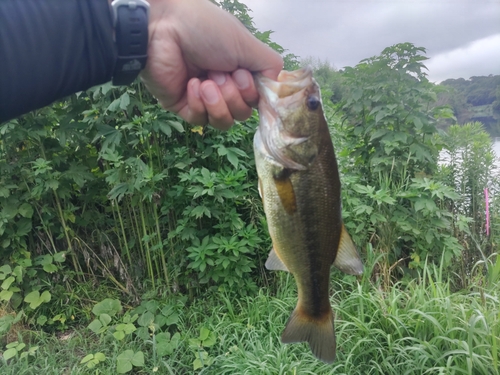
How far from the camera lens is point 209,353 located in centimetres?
314

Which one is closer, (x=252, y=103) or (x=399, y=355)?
(x=252, y=103)

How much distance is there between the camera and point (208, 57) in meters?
1.58

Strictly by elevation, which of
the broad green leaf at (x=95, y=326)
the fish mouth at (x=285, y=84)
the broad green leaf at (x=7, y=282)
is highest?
the fish mouth at (x=285, y=84)

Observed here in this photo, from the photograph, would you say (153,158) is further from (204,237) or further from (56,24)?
(56,24)

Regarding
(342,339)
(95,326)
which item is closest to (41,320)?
(95,326)

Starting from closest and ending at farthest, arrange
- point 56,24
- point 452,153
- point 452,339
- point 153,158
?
point 56,24
point 452,339
point 153,158
point 452,153

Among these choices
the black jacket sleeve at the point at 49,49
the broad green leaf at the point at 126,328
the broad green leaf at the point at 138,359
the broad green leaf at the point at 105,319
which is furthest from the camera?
the broad green leaf at the point at 105,319

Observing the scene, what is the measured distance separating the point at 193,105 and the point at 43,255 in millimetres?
3203

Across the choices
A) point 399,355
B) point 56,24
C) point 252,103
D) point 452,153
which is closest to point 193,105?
point 252,103

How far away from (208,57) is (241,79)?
6.1 inches

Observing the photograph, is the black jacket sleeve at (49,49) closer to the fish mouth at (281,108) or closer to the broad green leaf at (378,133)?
the fish mouth at (281,108)

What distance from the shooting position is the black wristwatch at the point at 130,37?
1360 millimetres

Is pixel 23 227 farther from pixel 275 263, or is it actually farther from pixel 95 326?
pixel 275 263

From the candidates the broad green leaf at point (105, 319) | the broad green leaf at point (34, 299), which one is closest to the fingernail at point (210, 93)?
the broad green leaf at point (105, 319)
